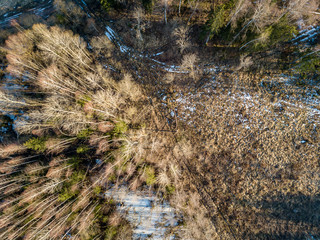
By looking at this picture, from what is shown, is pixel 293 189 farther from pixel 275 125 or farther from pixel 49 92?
pixel 49 92

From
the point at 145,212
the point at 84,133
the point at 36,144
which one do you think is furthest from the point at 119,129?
the point at 145,212

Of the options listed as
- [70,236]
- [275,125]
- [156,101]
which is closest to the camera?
[70,236]

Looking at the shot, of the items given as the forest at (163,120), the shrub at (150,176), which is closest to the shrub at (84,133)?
the forest at (163,120)

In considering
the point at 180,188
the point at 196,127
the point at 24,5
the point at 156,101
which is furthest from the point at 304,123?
the point at 24,5

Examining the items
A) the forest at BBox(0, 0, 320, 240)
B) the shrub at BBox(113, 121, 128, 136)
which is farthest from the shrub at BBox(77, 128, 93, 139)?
the shrub at BBox(113, 121, 128, 136)

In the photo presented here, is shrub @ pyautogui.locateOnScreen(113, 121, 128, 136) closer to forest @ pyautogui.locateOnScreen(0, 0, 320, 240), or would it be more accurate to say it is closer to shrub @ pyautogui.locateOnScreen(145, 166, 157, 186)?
forest @ pyautogui.locateOnScreen(0, 0, 320, 240)
